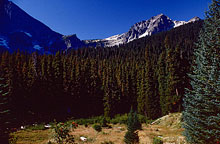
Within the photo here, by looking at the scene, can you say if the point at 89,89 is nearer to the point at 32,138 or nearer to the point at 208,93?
the point at 32,138

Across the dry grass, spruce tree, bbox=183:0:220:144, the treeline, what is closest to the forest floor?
the dry grass

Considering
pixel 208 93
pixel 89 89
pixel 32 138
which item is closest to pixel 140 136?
pixel 208 93

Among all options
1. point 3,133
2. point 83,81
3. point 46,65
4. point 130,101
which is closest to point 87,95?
point 83,81

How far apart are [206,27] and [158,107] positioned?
28895 mm

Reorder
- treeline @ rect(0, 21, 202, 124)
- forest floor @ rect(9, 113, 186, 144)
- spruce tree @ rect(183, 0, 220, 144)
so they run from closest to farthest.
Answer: spruce tree @ rect(183, 0, 220, 144) → forest floor @ rect(9, 113, 186, 144) → treeline @ rect(0, 21, 202, 124)

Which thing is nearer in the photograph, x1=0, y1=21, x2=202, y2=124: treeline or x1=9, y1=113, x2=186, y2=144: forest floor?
x1=9, y1=113, x2=186, y2=144: forest floor

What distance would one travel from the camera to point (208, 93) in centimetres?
685

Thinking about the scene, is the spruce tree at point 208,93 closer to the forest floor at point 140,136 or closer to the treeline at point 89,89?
the forest floor at point 140,136

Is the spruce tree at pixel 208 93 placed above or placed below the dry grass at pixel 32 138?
above

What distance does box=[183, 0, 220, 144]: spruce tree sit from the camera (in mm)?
6625

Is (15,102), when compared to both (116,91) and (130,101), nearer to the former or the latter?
(116,91)

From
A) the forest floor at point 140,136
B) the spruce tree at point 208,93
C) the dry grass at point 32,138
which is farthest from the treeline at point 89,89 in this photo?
the spruce tree at point 208,93

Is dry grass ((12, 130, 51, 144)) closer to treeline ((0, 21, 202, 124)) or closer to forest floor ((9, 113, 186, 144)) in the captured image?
forest floor ((9, 113, 186, 144))

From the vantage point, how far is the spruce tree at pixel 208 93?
6.62m
